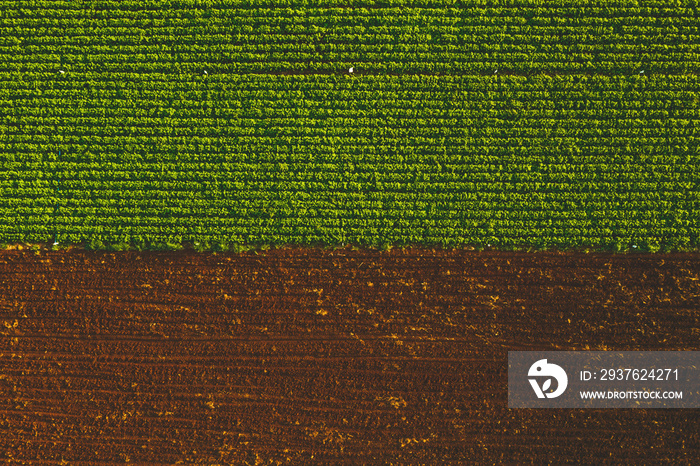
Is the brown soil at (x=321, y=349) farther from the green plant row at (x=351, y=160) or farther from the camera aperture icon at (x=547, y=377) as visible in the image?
the green plant row at (x=351, y=160)

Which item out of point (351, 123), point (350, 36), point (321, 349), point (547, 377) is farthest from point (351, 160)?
point (547, 377)

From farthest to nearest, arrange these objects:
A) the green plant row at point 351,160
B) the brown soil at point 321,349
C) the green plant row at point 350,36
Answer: the green plant row at point 350,36, the green plant row at point 351,160, the brown soil at point 321,349

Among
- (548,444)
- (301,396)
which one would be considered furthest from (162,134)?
(548,444)

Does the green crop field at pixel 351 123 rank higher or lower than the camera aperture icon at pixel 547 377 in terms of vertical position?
higher

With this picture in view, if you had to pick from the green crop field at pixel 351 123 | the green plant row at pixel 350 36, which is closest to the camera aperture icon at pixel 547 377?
the green crop field at pixel 351 123

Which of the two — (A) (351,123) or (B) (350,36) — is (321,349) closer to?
(A) (351,123)

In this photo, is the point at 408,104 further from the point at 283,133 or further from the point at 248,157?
the point at 248,157
